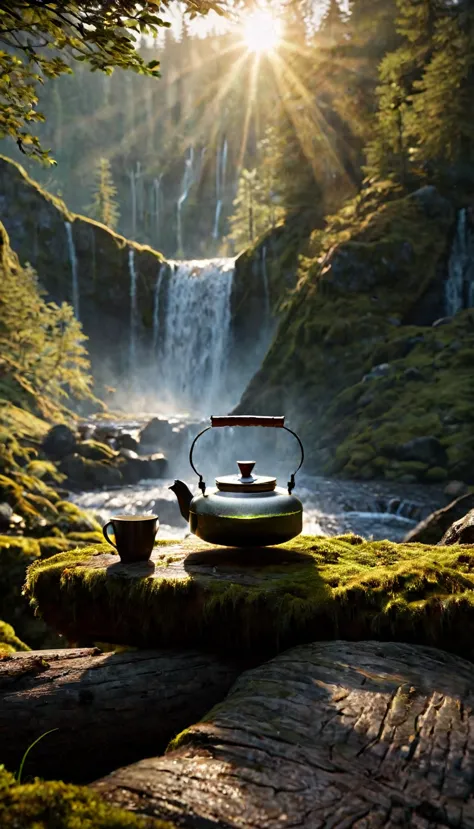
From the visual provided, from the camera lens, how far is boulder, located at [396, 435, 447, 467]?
14.5 meters

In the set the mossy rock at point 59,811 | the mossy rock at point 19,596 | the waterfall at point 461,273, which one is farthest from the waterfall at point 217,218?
the mossy rock at point 59,811

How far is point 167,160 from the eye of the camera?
257 feet

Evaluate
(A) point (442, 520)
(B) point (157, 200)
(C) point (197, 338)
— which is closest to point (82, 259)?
(C) point (197, 338)

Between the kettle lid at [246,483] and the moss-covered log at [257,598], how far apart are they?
0.44m

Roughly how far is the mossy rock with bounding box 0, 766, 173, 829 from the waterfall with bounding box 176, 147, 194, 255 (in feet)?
232

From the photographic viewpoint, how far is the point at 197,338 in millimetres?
32062

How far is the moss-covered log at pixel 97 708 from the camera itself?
242cm

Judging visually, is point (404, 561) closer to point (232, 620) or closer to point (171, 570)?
point (232, 620)

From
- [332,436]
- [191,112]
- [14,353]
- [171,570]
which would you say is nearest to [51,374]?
[14,353]

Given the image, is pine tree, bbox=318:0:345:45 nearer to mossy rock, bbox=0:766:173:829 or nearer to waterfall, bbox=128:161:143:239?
waterfall, bbox=128:161:143:239

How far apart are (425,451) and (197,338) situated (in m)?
19.5

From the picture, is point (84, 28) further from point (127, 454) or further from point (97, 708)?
point (127, 454)

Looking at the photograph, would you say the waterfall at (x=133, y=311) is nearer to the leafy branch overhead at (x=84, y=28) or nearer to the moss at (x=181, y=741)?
the leafy branch overhead at (x=84, y=28)

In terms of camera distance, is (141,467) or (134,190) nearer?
(141,467)
